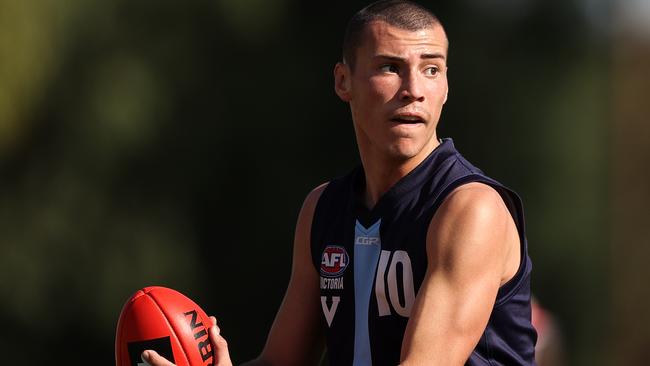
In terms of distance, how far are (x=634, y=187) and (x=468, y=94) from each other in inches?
52.5

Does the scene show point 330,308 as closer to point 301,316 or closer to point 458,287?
point 301,316

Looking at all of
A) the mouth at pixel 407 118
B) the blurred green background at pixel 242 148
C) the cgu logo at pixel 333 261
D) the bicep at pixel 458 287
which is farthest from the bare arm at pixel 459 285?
the blurred green background at pixel 242 148

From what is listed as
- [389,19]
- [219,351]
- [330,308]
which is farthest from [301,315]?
[389,19]

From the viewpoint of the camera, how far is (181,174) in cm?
833

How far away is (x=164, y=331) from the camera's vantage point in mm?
3848

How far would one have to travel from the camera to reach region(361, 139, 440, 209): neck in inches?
156

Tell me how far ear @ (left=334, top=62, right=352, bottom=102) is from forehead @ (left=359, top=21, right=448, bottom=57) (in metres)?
0.17

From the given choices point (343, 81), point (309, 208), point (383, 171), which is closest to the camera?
point (383, 171)

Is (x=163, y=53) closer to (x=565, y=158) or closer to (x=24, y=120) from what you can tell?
(x=24, y=120)

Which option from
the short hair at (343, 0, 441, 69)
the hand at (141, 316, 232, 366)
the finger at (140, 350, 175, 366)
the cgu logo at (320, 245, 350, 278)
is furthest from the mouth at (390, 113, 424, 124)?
the finger at (140, 350, 175, 366)

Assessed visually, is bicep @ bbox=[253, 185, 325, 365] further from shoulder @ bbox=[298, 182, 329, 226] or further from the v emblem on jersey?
the v emblem on jersey

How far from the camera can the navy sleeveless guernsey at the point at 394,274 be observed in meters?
3.73

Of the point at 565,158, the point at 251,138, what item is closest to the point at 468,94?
the point at 565,158

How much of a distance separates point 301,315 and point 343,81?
792mm
